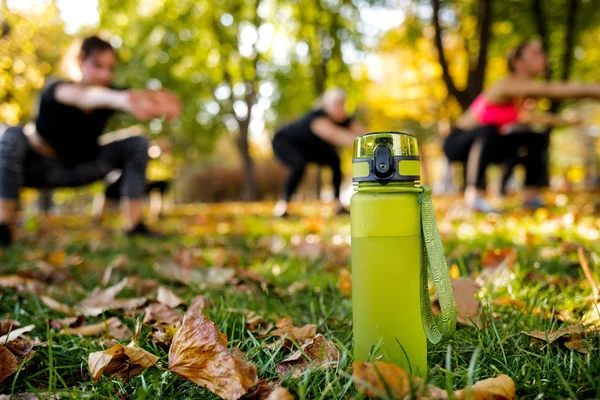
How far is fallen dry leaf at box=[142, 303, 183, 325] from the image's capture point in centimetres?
148

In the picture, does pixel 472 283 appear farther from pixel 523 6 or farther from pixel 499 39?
pixel 499 39

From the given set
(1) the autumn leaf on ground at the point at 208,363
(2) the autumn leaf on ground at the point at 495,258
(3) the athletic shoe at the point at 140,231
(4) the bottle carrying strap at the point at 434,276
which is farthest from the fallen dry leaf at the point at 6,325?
(3) the athletic shoe at the point at 140,231

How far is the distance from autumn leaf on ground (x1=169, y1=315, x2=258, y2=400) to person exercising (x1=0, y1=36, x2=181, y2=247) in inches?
92.4

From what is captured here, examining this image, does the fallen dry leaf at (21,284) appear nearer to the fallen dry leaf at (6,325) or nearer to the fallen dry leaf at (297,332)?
the fallen dry leaf at (6,325)

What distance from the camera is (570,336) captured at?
1166 mm

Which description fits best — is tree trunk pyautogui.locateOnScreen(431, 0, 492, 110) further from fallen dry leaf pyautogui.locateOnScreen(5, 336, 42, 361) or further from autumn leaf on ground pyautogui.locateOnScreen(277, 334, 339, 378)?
fallen dry leaf pyautogui.locateOnScreen(5, 336, 42, 361)

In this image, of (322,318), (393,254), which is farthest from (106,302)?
(393,254)

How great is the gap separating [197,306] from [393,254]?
84 centimetres

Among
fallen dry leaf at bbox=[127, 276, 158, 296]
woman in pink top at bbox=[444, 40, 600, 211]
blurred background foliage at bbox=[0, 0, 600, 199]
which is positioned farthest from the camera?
blurred background foliage at bbox=[0, 0, 600, 199]

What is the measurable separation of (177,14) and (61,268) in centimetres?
1351

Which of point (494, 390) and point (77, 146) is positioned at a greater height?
point (77, 146)

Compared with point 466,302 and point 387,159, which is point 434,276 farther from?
point 466,302


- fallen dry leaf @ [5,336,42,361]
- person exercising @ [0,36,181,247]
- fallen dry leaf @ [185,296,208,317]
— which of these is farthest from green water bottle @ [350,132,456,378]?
person exercising @ [0,36,181,247]

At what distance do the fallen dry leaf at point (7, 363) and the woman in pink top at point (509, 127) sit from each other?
4322mm
